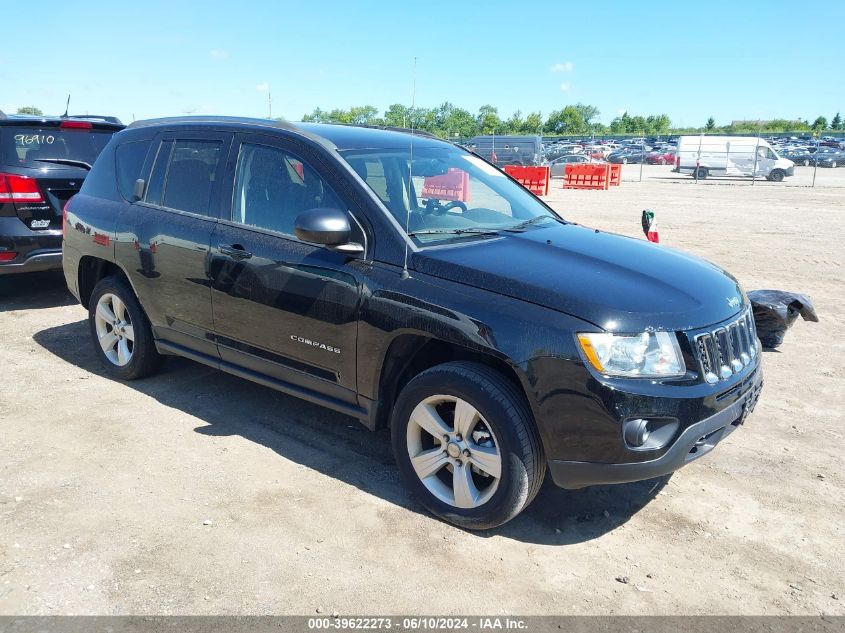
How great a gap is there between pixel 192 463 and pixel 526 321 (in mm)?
2273

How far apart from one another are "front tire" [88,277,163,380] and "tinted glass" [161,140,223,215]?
33.8 inches

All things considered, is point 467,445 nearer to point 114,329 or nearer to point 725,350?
point 725,350

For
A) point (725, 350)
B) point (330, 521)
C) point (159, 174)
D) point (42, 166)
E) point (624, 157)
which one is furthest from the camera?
point (624, 157)

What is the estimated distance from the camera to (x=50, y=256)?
23.0 ft

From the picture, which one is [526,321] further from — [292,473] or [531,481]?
[292,473]

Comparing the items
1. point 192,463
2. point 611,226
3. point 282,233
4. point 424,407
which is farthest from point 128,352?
point 611,226

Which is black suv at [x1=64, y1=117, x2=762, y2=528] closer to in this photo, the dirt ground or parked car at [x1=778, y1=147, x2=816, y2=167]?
the dirt ground

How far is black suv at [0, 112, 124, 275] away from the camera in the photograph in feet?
22.4

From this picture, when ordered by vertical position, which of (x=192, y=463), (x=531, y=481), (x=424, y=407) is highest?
(x=424, y=407)

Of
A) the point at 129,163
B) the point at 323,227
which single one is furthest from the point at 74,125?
the point at 323,227

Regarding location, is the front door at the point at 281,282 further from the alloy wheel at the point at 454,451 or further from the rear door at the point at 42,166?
the rear door at the point at 42,166


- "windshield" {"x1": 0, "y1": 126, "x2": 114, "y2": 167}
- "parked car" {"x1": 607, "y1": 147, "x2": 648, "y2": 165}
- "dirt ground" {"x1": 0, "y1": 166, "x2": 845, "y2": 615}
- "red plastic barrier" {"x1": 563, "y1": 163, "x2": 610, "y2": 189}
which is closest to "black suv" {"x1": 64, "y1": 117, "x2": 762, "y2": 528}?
"dirt ground" {"x1": 0, "y1": 166, "x2": 845, "y2": 615}

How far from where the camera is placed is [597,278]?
3.36 metres

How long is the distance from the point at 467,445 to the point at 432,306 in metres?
0.69
